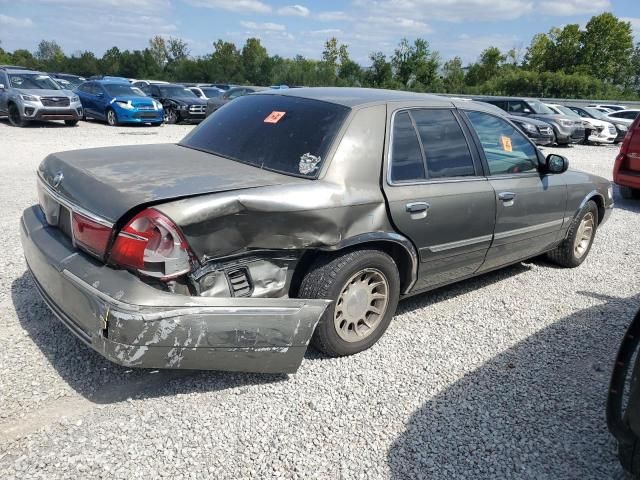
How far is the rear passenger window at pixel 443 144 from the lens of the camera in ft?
12.2

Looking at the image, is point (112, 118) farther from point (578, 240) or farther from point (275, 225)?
point (275, 225)

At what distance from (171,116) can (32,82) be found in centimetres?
577

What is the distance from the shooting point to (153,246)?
8.51 ft

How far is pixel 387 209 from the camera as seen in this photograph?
11.0 feet

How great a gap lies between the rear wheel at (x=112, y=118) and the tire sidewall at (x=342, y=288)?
1703 cm

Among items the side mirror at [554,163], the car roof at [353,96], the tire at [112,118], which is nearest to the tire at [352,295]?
the car roof at [353,96]

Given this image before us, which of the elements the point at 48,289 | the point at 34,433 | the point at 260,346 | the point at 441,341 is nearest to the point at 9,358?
the point at 48,289

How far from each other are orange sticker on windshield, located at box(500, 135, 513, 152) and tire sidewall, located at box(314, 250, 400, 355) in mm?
1685

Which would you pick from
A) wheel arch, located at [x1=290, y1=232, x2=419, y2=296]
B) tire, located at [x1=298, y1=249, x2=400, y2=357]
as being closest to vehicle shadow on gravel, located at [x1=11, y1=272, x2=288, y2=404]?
tire, located at [x1=298, y1=249, x2=400, y2=357]

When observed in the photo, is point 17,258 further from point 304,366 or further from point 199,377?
point 304,366

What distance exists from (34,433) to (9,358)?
2.60ft

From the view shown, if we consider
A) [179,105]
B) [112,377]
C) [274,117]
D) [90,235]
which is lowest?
[179,105]

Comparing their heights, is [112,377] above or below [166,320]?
below

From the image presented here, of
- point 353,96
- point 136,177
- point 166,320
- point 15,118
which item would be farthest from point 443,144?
point 15,118
